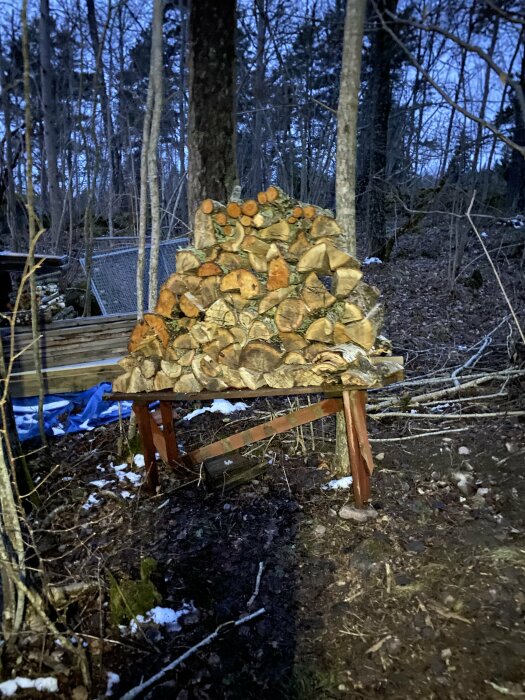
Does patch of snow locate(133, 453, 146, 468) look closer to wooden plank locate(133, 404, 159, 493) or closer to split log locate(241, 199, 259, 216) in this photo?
wooden plank locate(133, 404, 159, 493)

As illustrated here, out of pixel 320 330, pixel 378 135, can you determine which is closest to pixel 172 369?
pixel 320 330

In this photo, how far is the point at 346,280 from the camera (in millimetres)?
3037

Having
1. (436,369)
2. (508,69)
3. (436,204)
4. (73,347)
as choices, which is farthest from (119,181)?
(436,369)

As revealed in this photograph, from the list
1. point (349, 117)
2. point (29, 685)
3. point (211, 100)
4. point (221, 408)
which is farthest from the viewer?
point (211, 100)

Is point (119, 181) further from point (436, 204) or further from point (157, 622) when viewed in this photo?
point (157, 622)

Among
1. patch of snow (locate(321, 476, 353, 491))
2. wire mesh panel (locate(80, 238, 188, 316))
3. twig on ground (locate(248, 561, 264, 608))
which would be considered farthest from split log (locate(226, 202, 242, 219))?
wire mesh panel (locate(80, 238, 188, 316))

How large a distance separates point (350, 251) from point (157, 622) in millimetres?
2604

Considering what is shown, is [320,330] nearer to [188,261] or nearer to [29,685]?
[188,261]

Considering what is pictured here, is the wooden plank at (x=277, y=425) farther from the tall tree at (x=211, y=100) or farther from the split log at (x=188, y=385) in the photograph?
the tall tree at (x=211, y=100)

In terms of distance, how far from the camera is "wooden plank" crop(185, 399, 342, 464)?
3068mm

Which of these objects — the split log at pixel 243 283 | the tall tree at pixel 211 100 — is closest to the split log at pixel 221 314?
the split log at pixel 243 283

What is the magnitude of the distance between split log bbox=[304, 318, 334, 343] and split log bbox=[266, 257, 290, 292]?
0.33 meters

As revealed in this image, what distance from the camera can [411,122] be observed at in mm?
17094

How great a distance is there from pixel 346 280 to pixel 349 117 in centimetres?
128
